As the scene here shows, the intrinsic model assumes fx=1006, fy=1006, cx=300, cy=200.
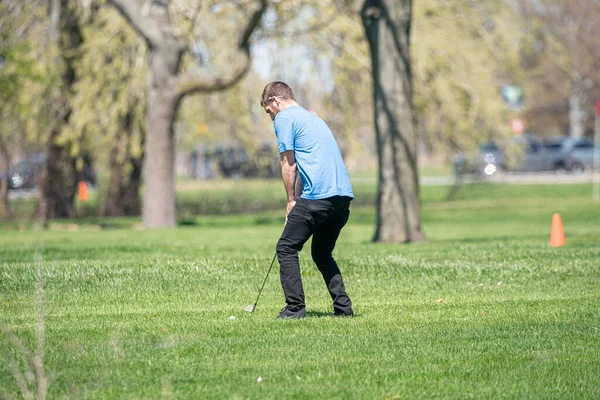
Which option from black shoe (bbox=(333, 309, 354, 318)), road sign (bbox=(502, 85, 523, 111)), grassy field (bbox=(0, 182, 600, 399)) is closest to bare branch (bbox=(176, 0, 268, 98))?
grassy field (bbox=(0, 182, 600, 399))

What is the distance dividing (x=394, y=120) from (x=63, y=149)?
14338 mm

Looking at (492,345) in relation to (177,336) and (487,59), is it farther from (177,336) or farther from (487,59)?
(487,59)

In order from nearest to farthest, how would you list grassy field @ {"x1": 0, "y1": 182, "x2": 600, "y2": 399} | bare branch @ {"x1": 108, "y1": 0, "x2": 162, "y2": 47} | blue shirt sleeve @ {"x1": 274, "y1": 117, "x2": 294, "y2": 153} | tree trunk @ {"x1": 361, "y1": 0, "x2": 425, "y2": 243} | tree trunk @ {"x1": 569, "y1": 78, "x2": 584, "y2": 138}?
grassy field @ {"x1": 0, "y1": 182, "x2": 600, "y2": 399} < blue shirt sleeve @ {"x1": 274, "y1": 117, "x2": 294, "y2": 153} < tree trunk @ {"x1": 361, "y1": 0, "x2": 425, "y2": 243} < bare branch @ {"x1": 108, "y1": 0, "x2": 162, "y2": 47} < tree trunk @ {"x1": 569, "y1": 78, "x2": 584, "y2": 138}

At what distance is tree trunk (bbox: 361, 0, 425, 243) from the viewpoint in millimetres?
17141

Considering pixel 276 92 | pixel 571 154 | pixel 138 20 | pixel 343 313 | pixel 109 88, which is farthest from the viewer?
pixel 571 154

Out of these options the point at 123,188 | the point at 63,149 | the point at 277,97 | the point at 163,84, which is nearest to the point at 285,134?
the point at 277,97

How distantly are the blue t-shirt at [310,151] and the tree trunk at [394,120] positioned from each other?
9.46 metres

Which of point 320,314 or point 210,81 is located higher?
point 210,81

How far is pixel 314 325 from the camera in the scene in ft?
25.7

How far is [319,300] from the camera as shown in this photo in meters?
9.61

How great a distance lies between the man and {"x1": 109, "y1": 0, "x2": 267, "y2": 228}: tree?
46.9 ft

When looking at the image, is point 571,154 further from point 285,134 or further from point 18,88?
point 285,134

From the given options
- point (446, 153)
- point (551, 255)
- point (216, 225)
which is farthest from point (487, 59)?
point (551, 255)

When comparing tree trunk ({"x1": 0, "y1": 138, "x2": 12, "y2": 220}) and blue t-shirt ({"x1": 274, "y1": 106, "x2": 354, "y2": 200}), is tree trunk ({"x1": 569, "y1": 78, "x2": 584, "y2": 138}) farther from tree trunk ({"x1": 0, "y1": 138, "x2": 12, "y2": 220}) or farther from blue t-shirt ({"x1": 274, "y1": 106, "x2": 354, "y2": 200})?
blue t-shirt ({"x1": 274, "y1": 106, "x2": 354, "y2": 200})
